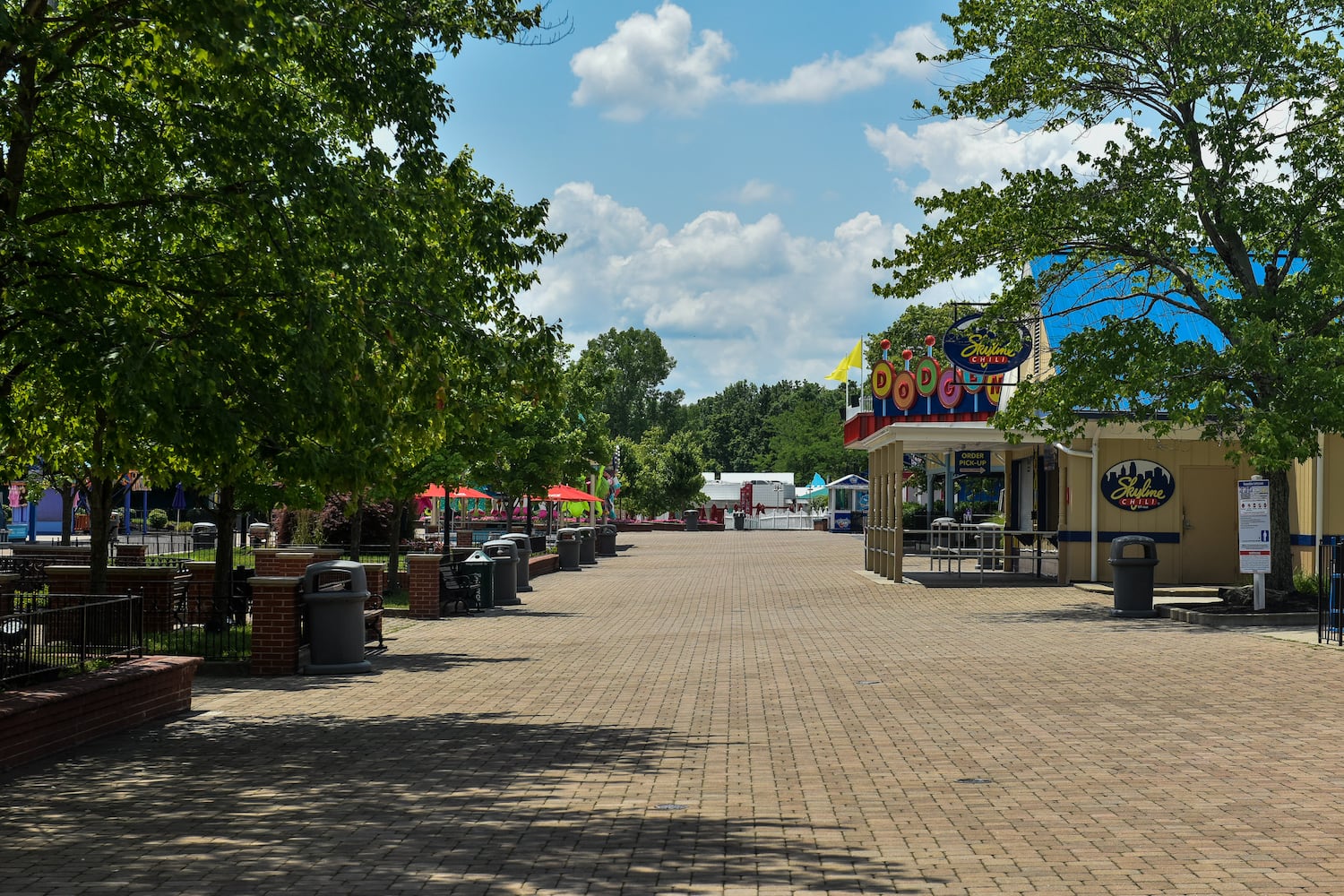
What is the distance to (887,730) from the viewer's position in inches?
418

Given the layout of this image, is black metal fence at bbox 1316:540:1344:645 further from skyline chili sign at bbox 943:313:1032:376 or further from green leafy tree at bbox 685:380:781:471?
green leafy tree at bbox 685:380:781:471

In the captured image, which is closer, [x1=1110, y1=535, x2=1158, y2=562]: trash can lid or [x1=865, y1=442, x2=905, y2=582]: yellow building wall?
[x1=1110, y1=535, x2=1158, y2=562]: trash can lid

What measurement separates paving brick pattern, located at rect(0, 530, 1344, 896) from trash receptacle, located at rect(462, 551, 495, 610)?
7.06 metres

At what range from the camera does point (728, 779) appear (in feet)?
28.9

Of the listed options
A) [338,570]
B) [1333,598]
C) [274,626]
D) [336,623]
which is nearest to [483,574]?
[338,570]

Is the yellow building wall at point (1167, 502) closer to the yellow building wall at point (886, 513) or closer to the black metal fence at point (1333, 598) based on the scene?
the yellow building wall at point (886, 513)

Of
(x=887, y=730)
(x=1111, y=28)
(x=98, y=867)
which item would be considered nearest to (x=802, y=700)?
(x=887, y=730)

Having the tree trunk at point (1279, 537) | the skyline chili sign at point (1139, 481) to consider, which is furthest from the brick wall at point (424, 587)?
the skyline chili sign at point (1139, 481)

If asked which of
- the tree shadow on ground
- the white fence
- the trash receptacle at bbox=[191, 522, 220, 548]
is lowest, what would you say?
the tree shadow on ground

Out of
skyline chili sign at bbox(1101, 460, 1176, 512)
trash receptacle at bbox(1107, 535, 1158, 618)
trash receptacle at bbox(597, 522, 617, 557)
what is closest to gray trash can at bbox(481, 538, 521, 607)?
trash receptacle at bbox(1107, 535, 1158, 618)

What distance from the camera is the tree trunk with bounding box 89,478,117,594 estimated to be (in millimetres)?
15852

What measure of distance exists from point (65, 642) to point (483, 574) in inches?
458

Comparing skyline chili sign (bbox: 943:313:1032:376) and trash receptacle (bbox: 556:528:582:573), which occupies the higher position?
skyline chili sign (bbox: 943:313:1032:376)

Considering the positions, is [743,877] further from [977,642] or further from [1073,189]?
[1073,189]
